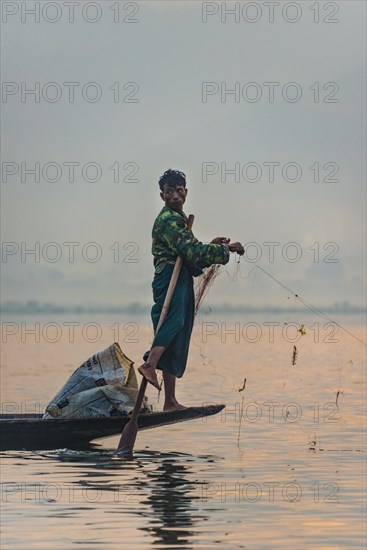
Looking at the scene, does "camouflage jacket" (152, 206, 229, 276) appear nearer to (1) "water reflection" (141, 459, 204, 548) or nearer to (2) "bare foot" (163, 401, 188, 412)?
(2) "bare foot" (163, 401, 188, 412)

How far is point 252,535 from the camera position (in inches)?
387

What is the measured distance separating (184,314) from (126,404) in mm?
1150

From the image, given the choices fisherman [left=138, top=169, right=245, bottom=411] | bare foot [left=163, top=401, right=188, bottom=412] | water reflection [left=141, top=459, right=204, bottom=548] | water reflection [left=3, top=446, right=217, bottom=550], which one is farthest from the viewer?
bare foot [left=163, top=401, right=188, bottom=412]

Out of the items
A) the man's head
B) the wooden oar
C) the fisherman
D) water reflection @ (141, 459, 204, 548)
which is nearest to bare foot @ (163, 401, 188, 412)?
the fisherman

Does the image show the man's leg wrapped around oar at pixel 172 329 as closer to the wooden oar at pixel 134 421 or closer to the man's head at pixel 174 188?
the wooden oar at pixel 134 421

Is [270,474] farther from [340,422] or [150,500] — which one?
[340,422]

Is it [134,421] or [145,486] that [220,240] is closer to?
[134,421]

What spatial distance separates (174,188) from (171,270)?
0.82m

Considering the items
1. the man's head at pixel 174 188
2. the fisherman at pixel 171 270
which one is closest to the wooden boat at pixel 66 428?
the fisherman at pixel 171 270

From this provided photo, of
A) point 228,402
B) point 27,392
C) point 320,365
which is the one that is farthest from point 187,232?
point 320,365

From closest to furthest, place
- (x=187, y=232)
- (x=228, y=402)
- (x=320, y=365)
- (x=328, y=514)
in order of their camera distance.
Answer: (x=328, y=514) → (x=187, y=232) → (x=228, y=402) → (x=320, y=365)

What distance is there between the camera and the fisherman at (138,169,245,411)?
14234 mm

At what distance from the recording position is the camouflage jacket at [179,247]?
1420 centimetres

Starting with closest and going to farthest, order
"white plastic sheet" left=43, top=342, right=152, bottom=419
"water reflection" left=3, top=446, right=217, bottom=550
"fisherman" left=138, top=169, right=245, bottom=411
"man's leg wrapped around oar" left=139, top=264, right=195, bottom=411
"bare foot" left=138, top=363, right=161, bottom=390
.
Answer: "water reflection" left=3, top=446, right=217, bottom=550, "bare foot" left=138, top=363, right=161, bottom=390, "fisherman" left=138, top=169, right=245, bottom=411, "man's leg wrapped around oar" left=139, top=264, right=195, bottom=411, "white plastic sheet" left=43, top=342, right=152, bottom=419
